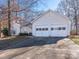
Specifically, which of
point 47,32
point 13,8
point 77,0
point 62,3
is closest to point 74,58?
point 13,8

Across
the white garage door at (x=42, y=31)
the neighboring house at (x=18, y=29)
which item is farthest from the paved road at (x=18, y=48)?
the neighboring house at (x=18, y=29)

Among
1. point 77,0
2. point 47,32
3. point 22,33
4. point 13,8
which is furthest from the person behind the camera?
point 77,0

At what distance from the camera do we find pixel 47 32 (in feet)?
136

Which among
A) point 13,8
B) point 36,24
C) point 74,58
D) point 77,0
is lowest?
point 74,58

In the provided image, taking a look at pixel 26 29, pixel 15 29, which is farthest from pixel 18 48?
pixel 26 29

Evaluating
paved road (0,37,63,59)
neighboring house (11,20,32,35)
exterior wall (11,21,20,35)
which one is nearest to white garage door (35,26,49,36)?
neighboring house (11,20,32,35)

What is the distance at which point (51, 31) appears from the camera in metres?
41.2

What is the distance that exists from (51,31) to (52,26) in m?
1.02

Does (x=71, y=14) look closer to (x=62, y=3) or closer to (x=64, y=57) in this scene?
(x=62, y=3)

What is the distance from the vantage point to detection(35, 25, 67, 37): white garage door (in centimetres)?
4072

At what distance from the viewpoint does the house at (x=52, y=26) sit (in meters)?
40.8

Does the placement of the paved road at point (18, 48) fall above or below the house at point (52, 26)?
below

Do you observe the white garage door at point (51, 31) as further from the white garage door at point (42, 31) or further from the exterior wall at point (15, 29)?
the exterior wall at point (15, 29)

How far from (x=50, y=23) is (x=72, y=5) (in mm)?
19877
